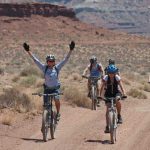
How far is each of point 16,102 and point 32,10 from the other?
355ft

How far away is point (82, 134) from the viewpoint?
48.0 ft

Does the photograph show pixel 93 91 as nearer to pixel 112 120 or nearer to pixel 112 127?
pixel 112 120

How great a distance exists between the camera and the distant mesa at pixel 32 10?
12288 cm

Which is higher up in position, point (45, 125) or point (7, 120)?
point (45, 125)

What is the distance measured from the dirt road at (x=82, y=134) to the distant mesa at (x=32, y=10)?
10486 centimetres

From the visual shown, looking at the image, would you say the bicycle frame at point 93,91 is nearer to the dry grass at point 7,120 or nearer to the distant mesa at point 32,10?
the dry grass at point 7,120

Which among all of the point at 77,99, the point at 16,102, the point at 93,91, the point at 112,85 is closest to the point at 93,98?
the point at 93,91

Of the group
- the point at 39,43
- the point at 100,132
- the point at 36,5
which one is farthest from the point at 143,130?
the point at 36,5

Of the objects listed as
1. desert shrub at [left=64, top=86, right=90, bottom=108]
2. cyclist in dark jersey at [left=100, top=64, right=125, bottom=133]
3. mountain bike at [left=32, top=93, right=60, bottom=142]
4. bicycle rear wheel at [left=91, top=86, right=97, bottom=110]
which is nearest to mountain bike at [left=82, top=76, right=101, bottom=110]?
bicycle rear wheel at [left=91, top=86, right=97, bottom=110]

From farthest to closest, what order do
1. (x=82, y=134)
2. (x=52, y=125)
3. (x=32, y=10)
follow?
1. (x=32, y=10)
2. (x=82, y=134)
3. (x=52, y=125)

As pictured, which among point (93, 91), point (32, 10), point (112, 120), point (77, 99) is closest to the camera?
point (112, 120)

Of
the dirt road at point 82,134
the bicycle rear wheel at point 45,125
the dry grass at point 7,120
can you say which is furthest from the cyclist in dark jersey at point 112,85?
the dry grass at point 7,120

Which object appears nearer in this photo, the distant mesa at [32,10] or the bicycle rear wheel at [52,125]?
the bicycle rear wheel at [52,125]

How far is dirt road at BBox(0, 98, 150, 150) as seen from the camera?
12.9m
